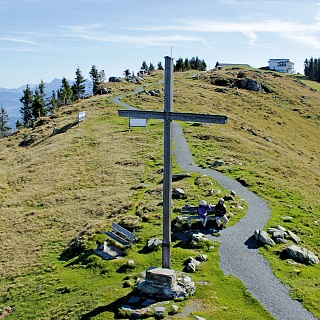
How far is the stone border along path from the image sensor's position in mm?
15828

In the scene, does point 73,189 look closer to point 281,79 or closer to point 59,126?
point 59,126

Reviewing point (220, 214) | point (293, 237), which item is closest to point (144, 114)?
point (220, 214)

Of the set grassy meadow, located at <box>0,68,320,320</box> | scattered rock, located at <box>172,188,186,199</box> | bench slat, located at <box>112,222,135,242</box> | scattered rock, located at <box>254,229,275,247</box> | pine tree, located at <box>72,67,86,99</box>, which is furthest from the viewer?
pine tree, located at <box>72,67,86,99</box>

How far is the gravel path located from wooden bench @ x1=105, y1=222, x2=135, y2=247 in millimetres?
5001

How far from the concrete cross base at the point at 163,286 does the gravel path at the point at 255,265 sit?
3113 millimetres

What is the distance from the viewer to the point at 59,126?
3022 inches

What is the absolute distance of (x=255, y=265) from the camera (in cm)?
1914

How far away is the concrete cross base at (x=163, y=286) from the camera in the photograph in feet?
53.0

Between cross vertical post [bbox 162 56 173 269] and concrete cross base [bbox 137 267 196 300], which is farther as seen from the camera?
cross vertical post [bbox 162 56 173 269]

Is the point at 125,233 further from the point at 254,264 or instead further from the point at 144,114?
the point at 144,114

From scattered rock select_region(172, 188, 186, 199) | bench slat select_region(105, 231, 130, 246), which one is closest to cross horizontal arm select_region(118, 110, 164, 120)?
bench slat select_region(105, 231, 130, 246)

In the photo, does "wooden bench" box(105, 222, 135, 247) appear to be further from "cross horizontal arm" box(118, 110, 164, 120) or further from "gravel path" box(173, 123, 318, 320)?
"cross horizontal arm" box(118, 110, 164, 120)

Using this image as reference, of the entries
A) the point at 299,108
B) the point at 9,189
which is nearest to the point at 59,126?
the point at 9,189

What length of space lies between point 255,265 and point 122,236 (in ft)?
28.4
